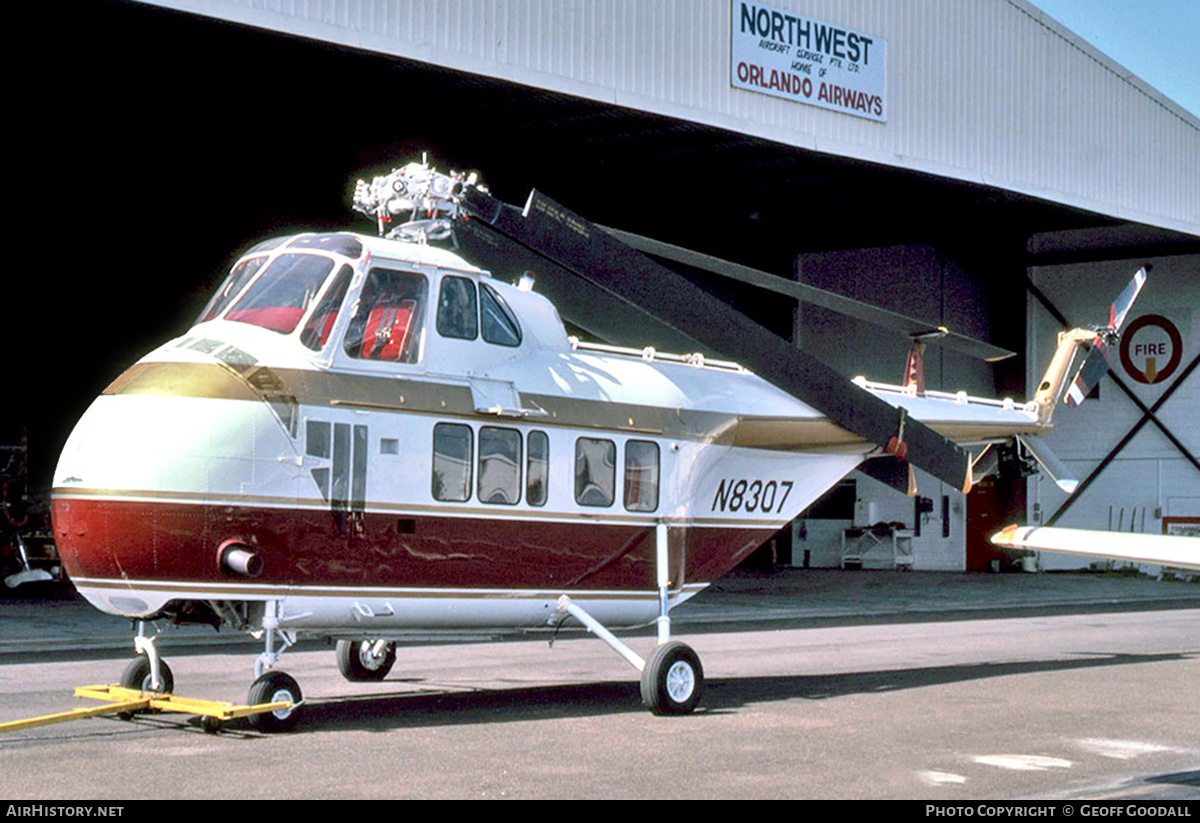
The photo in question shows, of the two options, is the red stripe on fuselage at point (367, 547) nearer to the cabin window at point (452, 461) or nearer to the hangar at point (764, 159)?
the cabin window at point (452, 461)

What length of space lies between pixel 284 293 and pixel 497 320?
6.05 feet

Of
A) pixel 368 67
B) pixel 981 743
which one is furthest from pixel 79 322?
pixel 981 743

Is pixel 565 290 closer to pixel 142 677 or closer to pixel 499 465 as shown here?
pixel 499 465

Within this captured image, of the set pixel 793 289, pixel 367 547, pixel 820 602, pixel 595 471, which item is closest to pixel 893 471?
pixel 793 289

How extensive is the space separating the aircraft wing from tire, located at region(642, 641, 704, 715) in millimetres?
4013

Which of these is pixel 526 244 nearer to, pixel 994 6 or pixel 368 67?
pixel 368 67

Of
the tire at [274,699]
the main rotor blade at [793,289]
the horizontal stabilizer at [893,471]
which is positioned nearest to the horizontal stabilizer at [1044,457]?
the main rotor blade at [793,289]

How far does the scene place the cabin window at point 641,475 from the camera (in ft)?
40.0

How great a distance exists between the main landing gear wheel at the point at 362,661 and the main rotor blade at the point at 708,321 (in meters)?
4.27

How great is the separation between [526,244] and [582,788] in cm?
466

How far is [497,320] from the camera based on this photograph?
449 inches

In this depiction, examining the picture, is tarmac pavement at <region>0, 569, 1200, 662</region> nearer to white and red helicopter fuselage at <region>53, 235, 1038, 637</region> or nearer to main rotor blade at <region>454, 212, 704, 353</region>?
white and red helicopter fuselage at <region>53, 235, 1038, 637</region>

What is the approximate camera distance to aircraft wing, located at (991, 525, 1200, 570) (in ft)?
23.4

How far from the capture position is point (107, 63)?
2342cm
